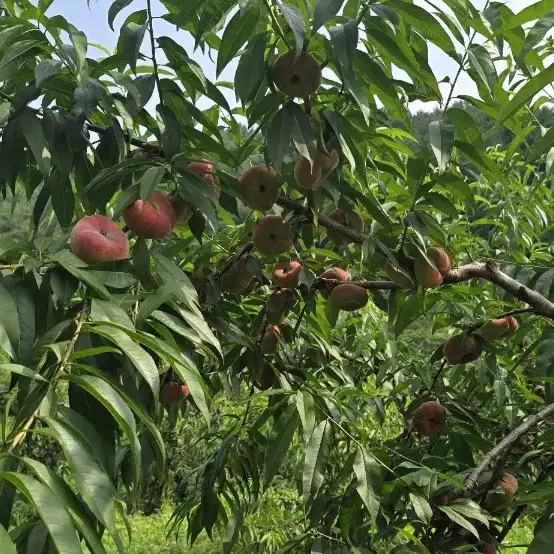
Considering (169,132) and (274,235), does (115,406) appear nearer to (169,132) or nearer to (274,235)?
A: (169,132)

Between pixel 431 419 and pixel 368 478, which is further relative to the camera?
pixel 431 419

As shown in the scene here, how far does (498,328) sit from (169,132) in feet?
2.46

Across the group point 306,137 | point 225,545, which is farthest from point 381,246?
point 225,545

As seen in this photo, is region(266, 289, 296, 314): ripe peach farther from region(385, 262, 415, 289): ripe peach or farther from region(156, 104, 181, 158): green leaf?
region(156, 104, 181, 158): green leaf

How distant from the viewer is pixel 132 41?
93cm

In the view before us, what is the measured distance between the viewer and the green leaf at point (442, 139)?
905 mm

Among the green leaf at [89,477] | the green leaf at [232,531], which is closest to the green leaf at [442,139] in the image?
the green leaf at [89,477]

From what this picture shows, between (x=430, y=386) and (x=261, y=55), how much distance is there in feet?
2.94

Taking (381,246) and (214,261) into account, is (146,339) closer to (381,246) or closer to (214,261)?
(381,246)

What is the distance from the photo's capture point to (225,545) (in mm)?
1426

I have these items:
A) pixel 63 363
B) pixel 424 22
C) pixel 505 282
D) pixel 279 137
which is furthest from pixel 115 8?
pixel 505 282

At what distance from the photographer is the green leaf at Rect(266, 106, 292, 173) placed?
2.98ft

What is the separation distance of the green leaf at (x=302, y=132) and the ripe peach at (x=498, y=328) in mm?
628

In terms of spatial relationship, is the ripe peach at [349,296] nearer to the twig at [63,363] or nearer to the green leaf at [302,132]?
the green leaf at [302,132]
